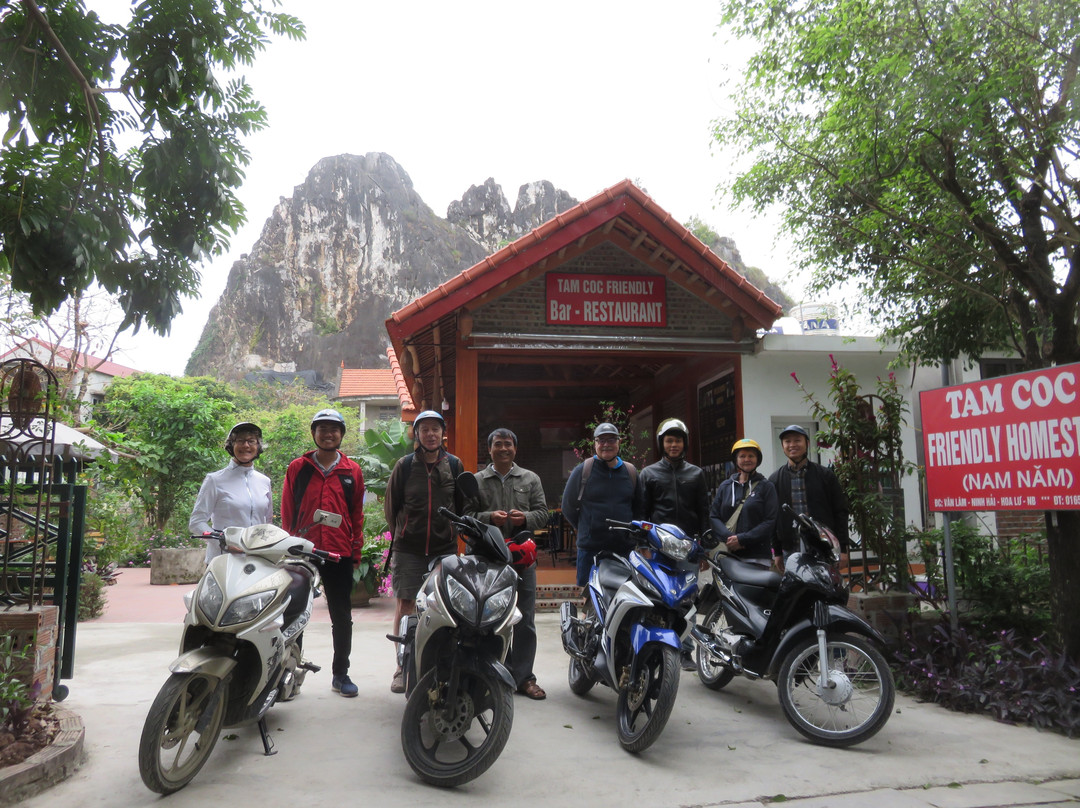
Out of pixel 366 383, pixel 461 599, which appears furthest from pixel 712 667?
pixel 366 383

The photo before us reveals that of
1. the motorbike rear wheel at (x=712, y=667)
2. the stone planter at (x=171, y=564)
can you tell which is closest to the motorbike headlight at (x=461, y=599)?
the motorbike rear wheel at (x=712, y=667)

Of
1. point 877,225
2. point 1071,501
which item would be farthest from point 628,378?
point 1071,501

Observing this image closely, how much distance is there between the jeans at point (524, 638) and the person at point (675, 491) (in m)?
0.89

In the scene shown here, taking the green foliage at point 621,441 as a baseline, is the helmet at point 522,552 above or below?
below

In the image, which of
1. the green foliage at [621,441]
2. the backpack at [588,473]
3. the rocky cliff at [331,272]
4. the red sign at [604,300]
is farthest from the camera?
the rocky cliff at [331,272]

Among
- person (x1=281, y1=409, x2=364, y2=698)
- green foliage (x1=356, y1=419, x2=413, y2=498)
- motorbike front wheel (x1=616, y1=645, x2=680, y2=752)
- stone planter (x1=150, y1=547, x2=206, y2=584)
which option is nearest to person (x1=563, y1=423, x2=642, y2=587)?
motorbike front wheel (x1=616, y1=645, x2=680, y2=752)

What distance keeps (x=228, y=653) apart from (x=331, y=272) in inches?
2201

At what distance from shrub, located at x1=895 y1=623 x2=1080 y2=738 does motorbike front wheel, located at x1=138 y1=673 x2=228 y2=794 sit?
4180 mm

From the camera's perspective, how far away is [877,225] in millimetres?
6676

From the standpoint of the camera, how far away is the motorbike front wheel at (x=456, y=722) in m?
3.26

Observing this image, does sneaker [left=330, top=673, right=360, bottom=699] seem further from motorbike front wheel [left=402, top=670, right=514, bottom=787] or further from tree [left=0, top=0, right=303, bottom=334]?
tree [left=0, top=0, right=303, bottom=334]

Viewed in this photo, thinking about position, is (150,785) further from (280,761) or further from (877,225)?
(877,225)

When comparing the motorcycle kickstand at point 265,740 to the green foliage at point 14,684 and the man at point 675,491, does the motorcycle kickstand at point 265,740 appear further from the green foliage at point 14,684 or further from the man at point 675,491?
the man at point 675,491

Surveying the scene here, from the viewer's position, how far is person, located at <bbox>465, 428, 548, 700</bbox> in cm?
478
